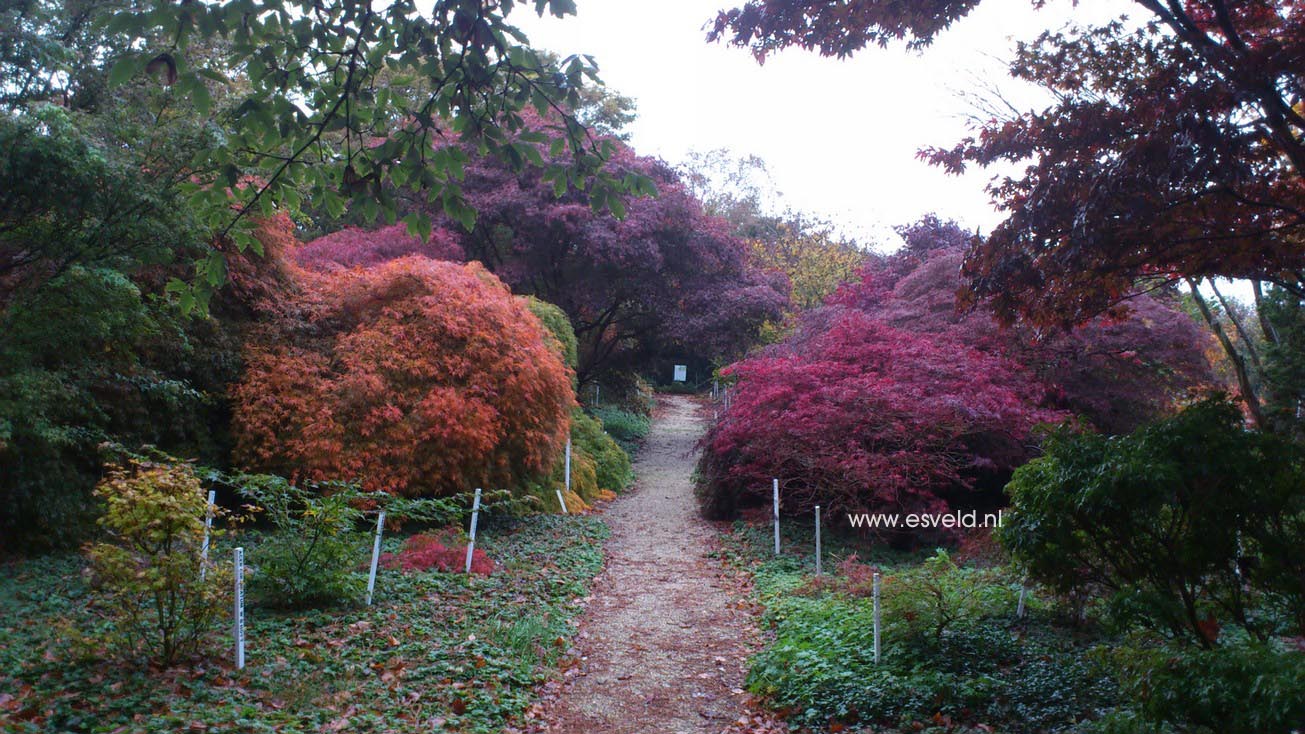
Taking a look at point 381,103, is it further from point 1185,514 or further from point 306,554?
point 1185,514

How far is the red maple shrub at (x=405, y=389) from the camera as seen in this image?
10359mm

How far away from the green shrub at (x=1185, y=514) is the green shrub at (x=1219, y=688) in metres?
0.59

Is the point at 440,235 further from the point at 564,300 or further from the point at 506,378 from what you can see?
the point at 506,378

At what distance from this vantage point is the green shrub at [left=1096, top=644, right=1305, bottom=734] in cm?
339

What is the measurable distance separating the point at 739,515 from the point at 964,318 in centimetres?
467

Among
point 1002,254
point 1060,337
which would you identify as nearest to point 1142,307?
point 1060,337

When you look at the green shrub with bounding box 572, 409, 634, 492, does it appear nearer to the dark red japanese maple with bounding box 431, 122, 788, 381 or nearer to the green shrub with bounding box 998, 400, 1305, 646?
the dark red japanese maple with bounding box 431, 122, 788, 381

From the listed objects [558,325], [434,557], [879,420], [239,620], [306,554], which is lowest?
[434,557]

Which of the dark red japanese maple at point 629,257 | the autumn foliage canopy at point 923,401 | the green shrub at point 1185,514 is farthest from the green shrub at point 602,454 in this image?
the green shrub at point 1185,514

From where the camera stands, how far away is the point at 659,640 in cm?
788

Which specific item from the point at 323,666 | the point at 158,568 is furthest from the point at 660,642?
the point at 158,568

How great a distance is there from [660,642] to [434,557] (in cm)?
299

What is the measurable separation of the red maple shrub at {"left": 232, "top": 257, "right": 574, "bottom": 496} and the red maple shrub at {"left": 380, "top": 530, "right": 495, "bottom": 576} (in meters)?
0.79

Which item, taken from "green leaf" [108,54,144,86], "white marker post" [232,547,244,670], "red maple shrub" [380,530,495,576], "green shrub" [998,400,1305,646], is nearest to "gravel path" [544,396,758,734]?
"red maple shrub" [380,530,495,576]
